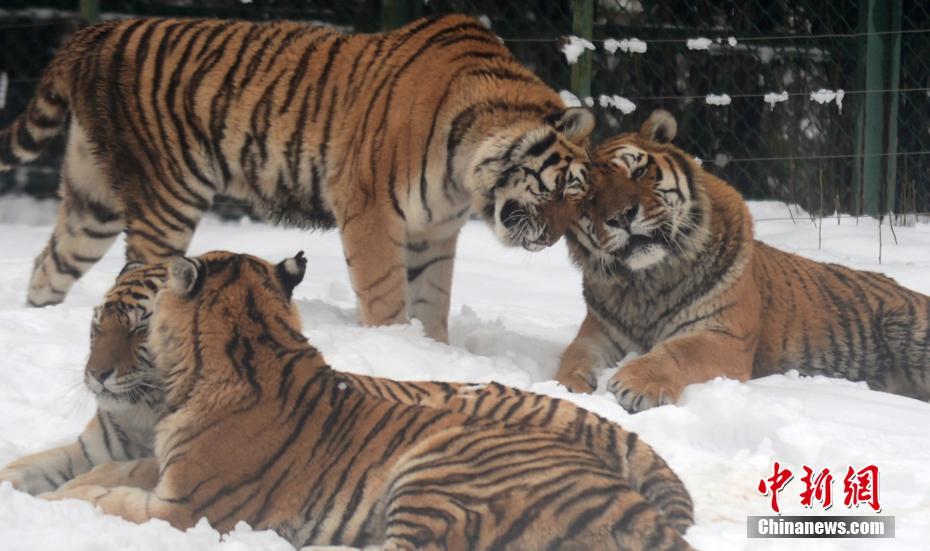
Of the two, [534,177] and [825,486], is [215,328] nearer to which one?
[825,486]

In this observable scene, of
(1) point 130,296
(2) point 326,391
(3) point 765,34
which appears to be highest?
(1) point 130,296

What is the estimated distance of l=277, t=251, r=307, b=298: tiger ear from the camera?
277 cm

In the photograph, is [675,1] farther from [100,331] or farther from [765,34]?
[100,331]

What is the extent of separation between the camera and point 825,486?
9.36 feet

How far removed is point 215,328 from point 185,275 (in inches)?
4.7

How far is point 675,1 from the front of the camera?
7633mm

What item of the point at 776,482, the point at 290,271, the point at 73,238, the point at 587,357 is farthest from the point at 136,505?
the point at 73,238

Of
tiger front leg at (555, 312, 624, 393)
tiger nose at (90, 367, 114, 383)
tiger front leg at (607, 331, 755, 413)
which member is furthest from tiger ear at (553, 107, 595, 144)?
tiger nose at (90, 367, 114, 383)

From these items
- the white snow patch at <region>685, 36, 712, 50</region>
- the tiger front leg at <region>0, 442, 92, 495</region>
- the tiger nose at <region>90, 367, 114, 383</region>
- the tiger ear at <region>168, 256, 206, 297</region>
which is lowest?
the white snow patch at <region>685, 36, 712, 50</region>

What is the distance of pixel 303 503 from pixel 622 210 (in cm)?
188

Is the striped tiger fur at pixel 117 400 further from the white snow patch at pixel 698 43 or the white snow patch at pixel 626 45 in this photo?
the white snow patch at pixel 698 43

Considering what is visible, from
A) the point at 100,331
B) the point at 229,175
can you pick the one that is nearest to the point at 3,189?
the point at 229,175

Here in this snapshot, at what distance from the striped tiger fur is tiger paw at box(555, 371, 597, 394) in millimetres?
1508

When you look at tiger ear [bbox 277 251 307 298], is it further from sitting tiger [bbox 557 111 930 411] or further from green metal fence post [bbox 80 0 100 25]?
green metal fence post [bbox 80 0 100 25]
